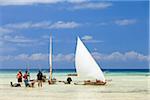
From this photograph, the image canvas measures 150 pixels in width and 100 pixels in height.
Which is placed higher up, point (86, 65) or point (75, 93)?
point (86, 65)

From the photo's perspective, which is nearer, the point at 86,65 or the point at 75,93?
the point at 75,93

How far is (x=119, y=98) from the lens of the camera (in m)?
19.6

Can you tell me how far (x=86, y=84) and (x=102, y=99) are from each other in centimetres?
1207

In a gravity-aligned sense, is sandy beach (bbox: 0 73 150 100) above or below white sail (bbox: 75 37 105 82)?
below

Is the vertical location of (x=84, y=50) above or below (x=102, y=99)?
above

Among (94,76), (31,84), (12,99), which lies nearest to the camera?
(12,99)

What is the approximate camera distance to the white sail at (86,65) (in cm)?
3111

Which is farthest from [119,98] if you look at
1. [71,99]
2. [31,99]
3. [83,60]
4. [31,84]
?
[83,60]

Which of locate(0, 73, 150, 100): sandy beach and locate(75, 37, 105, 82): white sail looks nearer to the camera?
locate(0, 73, 150, 100): sandy beach

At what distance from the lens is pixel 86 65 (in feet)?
103

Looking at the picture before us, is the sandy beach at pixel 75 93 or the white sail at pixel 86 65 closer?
the sandy beach at pixel 75 93

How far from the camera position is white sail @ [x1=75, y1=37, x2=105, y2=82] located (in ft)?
102

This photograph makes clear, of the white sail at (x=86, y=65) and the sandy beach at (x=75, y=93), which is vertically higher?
the white sail at (x=86, y=65)

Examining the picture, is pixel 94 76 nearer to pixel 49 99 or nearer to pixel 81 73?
pixel 81 73
